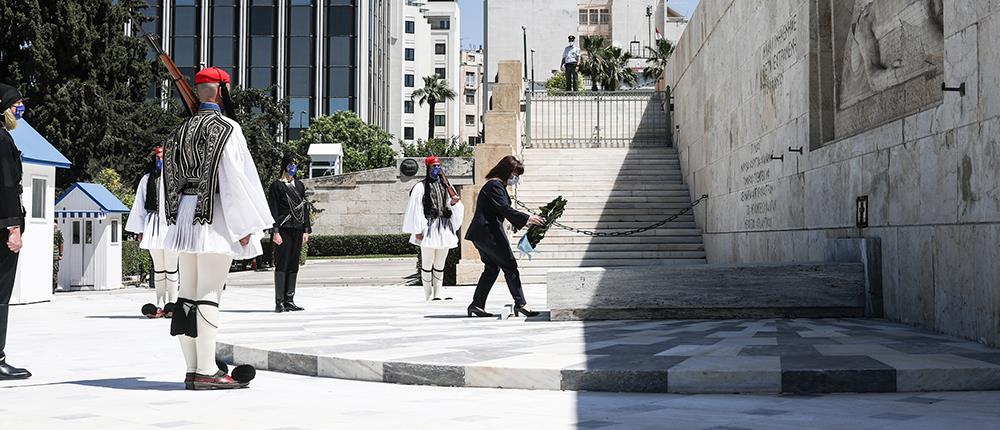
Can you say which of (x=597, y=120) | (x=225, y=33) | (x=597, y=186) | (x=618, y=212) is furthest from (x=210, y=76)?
(x=225, y=33)

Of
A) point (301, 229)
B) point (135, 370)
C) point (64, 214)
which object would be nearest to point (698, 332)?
point (135, 370)

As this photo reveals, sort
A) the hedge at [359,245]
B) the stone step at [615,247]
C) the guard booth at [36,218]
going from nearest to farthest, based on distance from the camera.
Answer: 1. the guard booth at [36,218]
2. the stone step at [615,247]
3. the hedge at [359,245]

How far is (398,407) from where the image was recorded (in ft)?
20.5

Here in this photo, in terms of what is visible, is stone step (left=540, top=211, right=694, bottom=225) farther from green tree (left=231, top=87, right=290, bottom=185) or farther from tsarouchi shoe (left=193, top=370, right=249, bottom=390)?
green tree (left=231, top=87, right=290, bottom=185)

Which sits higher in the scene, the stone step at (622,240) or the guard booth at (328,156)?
the guard booth at (328,156)

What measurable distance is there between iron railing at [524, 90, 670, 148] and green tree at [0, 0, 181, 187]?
1280cm

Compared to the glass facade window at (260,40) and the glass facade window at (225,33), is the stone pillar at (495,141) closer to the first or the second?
the glass facade window at (260,40)

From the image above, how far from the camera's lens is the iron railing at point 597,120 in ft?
104

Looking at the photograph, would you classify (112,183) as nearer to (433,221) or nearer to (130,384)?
(433,221)

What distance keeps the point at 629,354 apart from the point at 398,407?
6.97 feet

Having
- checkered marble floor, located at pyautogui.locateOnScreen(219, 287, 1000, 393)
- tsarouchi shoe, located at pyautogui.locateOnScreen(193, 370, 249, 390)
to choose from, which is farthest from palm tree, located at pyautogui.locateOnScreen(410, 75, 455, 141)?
tsarouchi shoe, located at pyautogui.locateOnScreen(193, 370, 249, 390)

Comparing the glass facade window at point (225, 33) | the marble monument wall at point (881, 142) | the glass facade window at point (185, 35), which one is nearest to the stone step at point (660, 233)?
the marble monument wall at point (881, 142)

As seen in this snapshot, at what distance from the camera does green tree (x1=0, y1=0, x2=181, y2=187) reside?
3538cm

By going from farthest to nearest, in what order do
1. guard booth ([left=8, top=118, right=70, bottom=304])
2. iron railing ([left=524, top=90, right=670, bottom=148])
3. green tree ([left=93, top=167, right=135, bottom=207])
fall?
green tree ([left=93, top=167, right=135, bottom=207]) → iron railing ([left=524, top=90, right=670, bottom=148]) → guard booth ([left=8, top=118, right=70, bottom=304])
